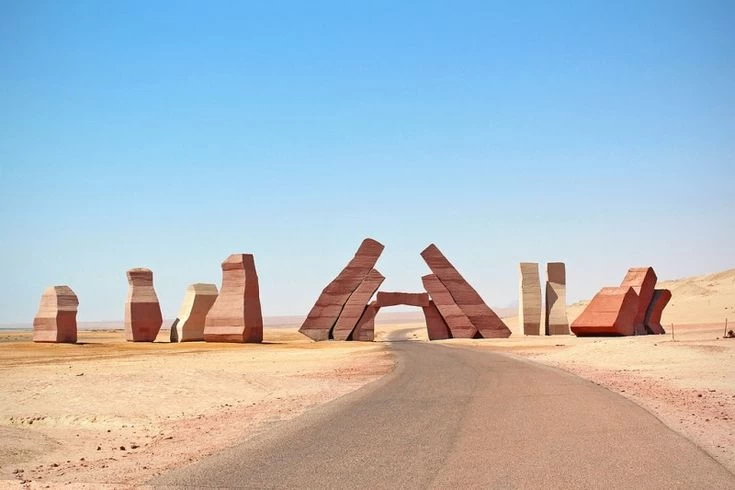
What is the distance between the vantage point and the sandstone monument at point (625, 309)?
3834cm

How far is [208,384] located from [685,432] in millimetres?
11100

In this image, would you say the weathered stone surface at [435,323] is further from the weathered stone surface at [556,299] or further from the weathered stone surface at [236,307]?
the weathered stone surface at [236,307]

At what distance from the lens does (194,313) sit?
1837 inches

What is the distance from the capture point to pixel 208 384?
1858 centimetres

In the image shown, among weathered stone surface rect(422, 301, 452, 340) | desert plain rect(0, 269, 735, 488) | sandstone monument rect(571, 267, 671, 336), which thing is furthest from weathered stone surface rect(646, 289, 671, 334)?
desert plain rect(0, 269, 735, 488)

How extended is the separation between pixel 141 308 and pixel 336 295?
35.9ft

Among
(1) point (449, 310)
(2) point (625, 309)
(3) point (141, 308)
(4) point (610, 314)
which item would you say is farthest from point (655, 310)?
(3) point (141, 308)

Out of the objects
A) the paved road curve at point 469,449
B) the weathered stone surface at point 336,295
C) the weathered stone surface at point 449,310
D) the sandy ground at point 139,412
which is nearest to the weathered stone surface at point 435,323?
the weathered stone surface at point 449,310

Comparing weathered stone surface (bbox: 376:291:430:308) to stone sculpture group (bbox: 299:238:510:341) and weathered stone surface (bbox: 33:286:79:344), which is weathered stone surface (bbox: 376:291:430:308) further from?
weathered stone surface (bbox: 33:286:79:344)

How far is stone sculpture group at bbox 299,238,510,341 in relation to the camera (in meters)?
46.4

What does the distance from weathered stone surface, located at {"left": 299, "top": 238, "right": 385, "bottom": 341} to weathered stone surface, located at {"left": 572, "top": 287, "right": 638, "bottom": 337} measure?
12876 millimetres

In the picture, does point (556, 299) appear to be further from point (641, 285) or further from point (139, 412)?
point (139, 412)

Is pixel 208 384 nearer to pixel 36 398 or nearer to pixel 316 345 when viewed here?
pixel 36 398

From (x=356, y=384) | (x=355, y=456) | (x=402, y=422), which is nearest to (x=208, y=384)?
(x=356, y=384)
